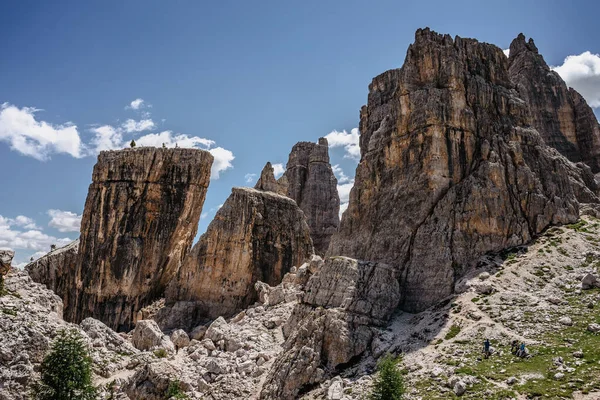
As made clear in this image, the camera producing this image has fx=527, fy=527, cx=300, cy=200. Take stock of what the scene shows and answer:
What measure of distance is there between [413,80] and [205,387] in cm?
4786

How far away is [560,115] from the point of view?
336 feet

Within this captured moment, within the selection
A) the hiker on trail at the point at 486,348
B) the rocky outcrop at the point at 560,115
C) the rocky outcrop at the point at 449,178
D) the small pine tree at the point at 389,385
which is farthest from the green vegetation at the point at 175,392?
the rocky outcrop at the point at 560,115

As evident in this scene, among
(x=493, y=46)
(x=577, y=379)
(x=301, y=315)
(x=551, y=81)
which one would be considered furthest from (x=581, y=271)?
(x=551, y=81)

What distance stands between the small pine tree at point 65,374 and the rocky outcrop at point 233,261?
33239mm

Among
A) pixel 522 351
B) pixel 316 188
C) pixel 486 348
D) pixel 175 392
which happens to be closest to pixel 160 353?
pixel 175 392

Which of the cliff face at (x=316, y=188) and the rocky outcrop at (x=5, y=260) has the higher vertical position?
the cliff face at (x=316, y=188)

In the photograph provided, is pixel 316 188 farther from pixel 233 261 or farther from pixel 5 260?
pixel 5 260

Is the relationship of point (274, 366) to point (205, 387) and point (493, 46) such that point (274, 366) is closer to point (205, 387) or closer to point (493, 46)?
point (205, 387)

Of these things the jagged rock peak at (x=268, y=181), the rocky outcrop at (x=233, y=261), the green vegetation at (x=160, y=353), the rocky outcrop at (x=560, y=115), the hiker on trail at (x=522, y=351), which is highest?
the rocky outcrop at (x=560, y=115)

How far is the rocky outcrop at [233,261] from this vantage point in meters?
81.4

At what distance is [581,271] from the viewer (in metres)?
55.2

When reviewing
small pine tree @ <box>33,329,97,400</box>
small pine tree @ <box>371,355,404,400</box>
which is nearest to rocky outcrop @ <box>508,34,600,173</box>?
small pine tree @ <box>371,355,404,400</box>

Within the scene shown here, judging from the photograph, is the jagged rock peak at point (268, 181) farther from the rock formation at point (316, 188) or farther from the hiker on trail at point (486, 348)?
the hiker on trail at point (486, 348)

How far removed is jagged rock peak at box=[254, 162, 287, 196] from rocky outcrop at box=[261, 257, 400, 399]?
3428cm
